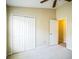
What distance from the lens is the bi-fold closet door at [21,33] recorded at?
19.6ft

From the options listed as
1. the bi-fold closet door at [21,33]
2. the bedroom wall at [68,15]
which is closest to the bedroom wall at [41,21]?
the bi-fold closet door at [21,33]

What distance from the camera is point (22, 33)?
6.28 m

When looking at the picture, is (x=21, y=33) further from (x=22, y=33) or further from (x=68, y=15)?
(x=68, y=15)

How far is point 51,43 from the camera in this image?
7355 millimetres

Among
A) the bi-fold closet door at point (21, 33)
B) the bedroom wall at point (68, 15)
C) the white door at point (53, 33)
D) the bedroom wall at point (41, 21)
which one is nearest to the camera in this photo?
the bedroom wall at point (68, 15)

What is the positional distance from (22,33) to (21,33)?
0.07 metres

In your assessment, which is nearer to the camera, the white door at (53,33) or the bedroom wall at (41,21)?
the bedroom wall at (41,21)

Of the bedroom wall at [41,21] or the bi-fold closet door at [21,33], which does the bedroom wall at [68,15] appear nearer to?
the bedroom wall at [41,21]

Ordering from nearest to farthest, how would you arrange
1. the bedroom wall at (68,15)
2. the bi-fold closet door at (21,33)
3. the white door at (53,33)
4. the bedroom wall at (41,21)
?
the bedroom wall at (68,15) < the bi-fold closet door at (21,33) < the bedroom wall at (41,21) < the white door at (53,33)

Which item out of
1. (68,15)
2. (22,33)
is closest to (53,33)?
(68,15)

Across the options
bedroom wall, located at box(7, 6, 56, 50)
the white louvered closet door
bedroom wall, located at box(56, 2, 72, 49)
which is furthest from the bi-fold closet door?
bedroom wall, located at box(56, 2, 72, 49)
